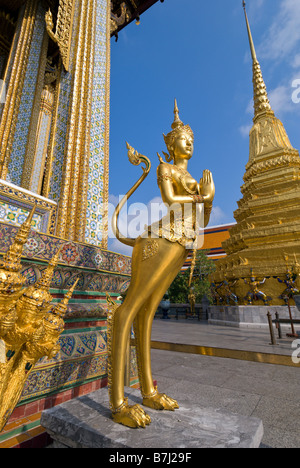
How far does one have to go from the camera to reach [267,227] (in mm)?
9961

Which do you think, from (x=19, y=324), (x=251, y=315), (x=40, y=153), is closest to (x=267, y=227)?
(x=251, y=315)

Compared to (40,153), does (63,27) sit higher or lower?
higher

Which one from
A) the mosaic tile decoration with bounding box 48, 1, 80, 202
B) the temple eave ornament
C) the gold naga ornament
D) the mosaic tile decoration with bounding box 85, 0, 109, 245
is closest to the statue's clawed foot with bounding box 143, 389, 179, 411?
the gold naga ornament

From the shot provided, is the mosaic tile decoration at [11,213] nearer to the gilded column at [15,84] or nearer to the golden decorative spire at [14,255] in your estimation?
the golden decorative spire at [14,255]

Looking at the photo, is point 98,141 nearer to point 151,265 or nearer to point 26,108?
point 26,108

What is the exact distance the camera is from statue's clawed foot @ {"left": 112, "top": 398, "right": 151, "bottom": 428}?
3.87 feet

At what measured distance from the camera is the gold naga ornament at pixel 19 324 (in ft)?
3.31

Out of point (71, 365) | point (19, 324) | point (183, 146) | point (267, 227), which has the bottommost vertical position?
point (71, 365)

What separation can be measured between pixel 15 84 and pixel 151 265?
535 cm

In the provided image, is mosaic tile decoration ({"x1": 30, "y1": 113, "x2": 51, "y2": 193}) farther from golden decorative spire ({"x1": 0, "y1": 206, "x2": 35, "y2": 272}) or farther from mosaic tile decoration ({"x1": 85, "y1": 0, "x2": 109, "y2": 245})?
golden decorative spire ({"x1": 0, "y1": 206, "x2": 35, "y2": 272})

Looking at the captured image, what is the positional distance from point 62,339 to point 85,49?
420cm

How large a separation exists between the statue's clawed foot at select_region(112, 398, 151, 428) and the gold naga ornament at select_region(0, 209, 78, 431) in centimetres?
48

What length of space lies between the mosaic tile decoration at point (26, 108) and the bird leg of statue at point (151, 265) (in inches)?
137
